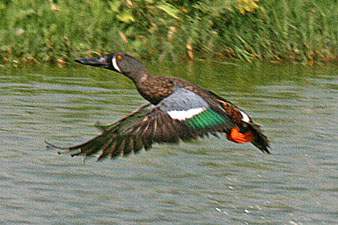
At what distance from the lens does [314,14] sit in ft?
38.8

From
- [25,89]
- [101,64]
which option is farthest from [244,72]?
[101,64]

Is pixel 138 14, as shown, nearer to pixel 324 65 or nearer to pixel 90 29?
pixel 90 29

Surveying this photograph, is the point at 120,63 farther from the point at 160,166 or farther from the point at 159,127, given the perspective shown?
the point at 159,127

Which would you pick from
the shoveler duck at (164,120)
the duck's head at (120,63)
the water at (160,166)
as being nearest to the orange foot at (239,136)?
the shoveler duck at (164,120)

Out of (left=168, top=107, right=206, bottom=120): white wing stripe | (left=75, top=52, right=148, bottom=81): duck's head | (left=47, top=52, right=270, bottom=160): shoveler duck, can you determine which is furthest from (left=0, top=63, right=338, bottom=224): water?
(left=75, top=52, right=148, bottom=81): duck's head

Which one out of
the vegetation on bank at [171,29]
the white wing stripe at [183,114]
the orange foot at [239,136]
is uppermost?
the white wing stripe at [183,114]

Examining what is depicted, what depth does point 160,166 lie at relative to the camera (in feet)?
24.0

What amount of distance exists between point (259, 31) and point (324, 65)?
1066 mm

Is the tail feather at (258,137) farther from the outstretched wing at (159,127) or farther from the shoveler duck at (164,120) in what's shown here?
the outstretched wing at (159,127)

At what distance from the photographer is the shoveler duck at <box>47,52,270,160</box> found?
19.5ft

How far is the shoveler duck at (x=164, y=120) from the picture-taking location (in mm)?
5941

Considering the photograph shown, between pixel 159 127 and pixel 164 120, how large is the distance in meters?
0.06

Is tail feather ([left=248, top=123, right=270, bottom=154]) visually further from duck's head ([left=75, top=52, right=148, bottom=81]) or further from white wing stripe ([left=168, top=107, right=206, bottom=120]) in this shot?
duck's head ([left=75, top=52, right=148, bottom=81])

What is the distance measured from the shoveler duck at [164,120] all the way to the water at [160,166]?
1.20 feet
